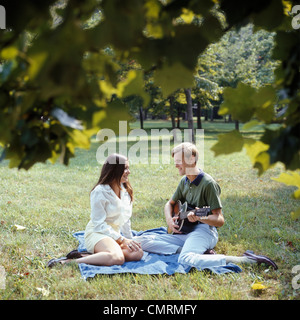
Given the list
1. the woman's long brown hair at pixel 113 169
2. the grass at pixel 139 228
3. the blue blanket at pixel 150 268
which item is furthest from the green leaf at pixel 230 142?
the woman's long brown hair at pixel 113 169

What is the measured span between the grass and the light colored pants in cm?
18

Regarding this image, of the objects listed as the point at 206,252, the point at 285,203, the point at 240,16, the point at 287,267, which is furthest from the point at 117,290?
the point at 285,203

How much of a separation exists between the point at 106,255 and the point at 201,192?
1.26 m

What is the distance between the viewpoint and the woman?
12.1ft

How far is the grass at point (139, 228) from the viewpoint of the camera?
309 cm

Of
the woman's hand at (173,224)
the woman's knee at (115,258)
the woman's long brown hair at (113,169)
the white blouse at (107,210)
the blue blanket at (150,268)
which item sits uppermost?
the woman's long brown hair at (113,169)

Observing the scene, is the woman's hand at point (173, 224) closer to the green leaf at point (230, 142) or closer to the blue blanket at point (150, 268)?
the blue blanket at point (150, 268)

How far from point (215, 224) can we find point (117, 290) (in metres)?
1.31

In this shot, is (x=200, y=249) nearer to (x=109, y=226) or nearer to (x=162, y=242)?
(x=162, y=242)

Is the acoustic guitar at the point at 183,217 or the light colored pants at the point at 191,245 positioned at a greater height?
the acoustic guitar at the point at 183,217

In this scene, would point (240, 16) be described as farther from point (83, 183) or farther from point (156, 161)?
point (156, 161)

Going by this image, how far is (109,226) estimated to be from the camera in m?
3.96

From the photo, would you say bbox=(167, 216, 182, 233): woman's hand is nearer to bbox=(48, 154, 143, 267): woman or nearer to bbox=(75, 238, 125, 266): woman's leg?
bbox=(48, 154, 143, 267): woman

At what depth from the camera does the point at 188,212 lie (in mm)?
4020
